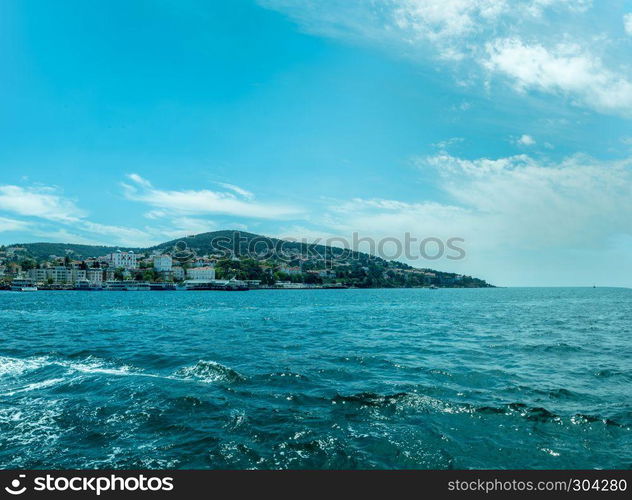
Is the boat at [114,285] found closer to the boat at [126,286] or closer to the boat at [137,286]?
the boat at [126,286]

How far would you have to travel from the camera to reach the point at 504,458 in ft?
26.1

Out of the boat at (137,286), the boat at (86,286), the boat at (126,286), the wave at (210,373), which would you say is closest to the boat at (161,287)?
the boat at (137,286)

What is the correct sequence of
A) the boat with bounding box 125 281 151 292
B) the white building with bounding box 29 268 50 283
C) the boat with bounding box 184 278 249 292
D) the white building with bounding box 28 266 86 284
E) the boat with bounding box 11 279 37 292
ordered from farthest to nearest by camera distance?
the boat with bounding box 184 278 249 292, the white building with bounding box 28 266 86 284, the white building with bounding box 29 268 50 283, the boat with bounding box 125 281 151 292, the boat with bounding box 11 279 37 292

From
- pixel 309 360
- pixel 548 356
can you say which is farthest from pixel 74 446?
pixel 548 356

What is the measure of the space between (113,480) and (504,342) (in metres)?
23.7

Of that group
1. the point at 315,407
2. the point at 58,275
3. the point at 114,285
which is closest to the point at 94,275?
the point at 58,275

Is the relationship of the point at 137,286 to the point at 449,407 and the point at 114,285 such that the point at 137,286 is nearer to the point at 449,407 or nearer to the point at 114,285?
the point at 114,285

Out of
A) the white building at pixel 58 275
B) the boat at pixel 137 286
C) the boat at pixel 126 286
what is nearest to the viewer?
the boat at pixel 126 286

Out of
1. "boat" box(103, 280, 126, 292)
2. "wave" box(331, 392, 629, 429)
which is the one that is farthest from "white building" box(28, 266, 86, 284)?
"wave" box(331, 392, 629, 429)

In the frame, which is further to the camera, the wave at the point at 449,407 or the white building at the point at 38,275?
the white building at the point at 38,275

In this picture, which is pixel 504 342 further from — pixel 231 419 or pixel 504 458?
pixel 231 419

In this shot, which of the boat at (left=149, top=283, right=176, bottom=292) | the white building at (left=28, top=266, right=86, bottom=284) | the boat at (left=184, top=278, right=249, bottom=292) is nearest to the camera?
the boat at (left=149, top=283, right=176, bottom=292)

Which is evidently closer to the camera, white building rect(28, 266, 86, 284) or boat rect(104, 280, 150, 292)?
boat rect(104, 280, 150, 292)

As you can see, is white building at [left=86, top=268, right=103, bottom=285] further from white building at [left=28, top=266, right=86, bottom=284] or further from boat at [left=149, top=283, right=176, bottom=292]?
boat at [left=149, top=283, right=176, bottom=292]
